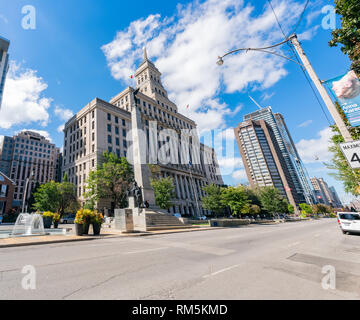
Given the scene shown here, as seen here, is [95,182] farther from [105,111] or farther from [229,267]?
[229,267]

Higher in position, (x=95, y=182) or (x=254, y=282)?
(x=95, y=182)

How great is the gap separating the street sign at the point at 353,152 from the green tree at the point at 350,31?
26.3 feet

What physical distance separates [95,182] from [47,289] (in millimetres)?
37883

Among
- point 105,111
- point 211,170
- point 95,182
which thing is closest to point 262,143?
point 211,170

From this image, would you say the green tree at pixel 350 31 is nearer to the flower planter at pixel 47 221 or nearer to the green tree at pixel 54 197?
the flower planter at pixel 47 221

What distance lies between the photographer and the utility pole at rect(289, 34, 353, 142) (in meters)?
6.16

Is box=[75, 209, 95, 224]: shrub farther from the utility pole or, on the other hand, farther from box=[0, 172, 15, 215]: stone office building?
box=[0, 172, 15, 215]: stone office building

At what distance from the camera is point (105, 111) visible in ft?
177

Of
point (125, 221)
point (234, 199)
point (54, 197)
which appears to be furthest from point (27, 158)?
point (125, 221)

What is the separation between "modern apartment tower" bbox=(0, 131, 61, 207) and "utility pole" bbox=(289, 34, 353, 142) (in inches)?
4585

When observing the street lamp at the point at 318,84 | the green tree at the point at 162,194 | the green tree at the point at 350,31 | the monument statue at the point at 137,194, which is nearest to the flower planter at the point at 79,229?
the monument statue at the point at 137,194

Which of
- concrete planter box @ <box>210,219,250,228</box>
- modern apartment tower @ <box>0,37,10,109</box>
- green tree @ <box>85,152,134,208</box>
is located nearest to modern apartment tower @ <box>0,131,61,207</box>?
modern apartment tower @ <box>0,37,10,109</box>

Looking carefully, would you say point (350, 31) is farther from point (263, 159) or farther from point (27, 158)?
point (263, 159)
